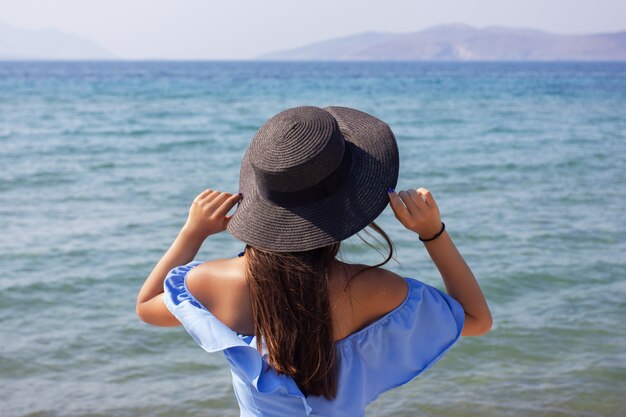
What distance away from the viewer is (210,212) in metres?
1.87

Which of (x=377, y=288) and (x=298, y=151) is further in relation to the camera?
(x=377, y=288)

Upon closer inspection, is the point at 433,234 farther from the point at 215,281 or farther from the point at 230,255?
the point at 230,255

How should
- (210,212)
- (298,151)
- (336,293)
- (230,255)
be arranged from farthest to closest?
(230,255) → (210,212) → (336,293) → (298,151)

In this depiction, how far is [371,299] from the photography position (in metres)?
1.76

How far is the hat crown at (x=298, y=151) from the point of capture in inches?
63.8

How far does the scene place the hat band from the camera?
1.64 m

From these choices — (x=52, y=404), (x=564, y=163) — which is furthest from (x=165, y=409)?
(x=564, y=163)

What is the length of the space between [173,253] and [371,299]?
0.50 meters

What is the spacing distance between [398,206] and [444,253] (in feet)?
0.63

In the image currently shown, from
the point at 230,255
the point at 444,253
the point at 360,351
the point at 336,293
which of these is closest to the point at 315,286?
the point at 336,293

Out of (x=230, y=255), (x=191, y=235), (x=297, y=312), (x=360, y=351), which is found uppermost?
(x=191, y=235)

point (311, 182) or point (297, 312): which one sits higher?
point (311, 182)

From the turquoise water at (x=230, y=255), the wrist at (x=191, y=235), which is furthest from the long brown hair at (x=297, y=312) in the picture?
the turquoise water at (x=230, y=255)

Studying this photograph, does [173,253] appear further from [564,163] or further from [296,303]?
[564,163]
